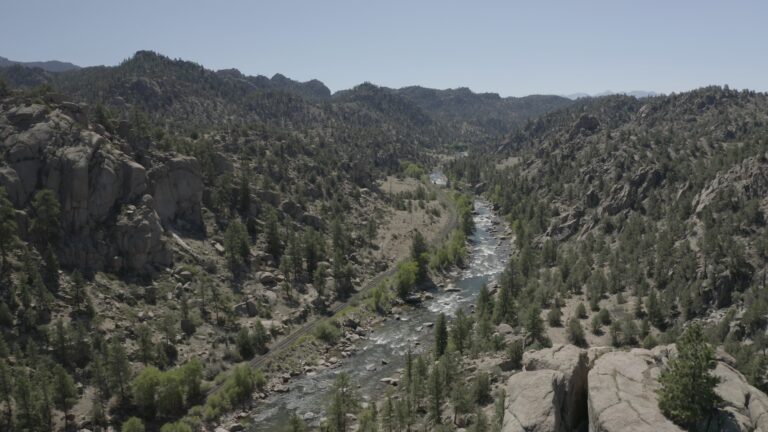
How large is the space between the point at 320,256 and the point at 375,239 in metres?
30.2

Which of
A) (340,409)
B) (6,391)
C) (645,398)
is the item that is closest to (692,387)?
(645,398)

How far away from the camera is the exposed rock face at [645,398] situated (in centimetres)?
3048

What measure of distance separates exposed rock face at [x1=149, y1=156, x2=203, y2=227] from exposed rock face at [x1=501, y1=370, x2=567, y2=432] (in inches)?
3531

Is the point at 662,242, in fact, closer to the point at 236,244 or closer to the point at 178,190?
the point at 236,244

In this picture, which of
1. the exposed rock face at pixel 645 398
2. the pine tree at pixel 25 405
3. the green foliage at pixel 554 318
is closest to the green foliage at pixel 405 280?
the green foliage at pixel 554 318

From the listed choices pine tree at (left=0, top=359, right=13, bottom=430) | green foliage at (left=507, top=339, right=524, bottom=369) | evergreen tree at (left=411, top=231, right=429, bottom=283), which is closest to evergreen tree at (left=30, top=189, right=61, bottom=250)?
pine tree at (left=0, top=359, right=13, bottom=430)

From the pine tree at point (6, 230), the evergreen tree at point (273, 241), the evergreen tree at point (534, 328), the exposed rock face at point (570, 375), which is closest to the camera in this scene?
the exposed rock face at point (570, 375)

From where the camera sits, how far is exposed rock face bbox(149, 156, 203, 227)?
106 m

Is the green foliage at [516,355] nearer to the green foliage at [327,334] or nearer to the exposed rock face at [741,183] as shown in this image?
the green foliage at [327,334]

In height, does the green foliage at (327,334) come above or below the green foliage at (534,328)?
below

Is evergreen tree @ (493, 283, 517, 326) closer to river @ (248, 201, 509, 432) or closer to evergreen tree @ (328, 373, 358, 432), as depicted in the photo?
river @ (248, 201, 509, 432)

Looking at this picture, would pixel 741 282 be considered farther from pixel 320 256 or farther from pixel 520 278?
pixel 320 256

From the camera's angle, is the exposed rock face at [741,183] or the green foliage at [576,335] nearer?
the green foliage at [576,335]

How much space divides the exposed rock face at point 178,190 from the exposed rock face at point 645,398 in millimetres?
94822
